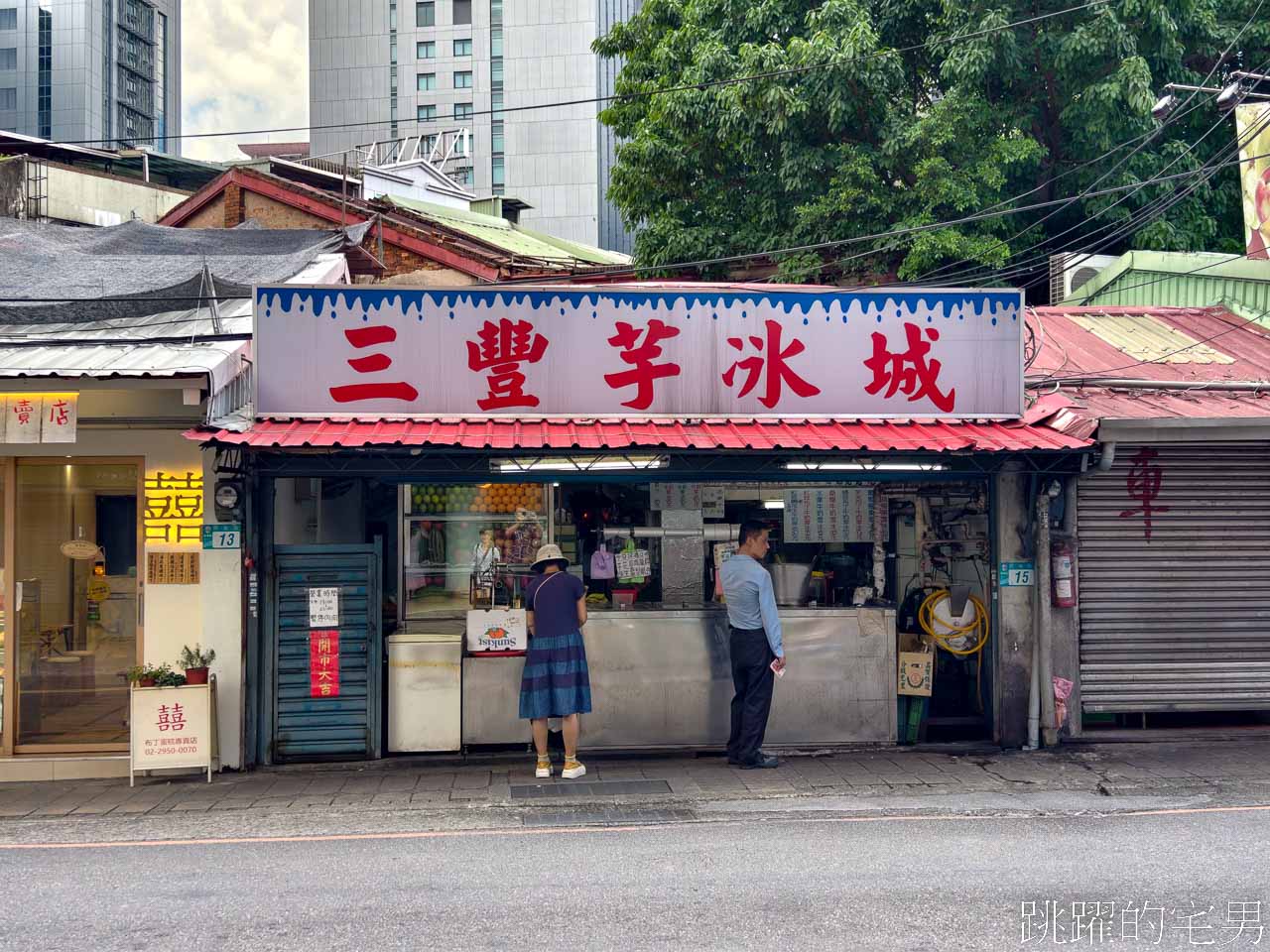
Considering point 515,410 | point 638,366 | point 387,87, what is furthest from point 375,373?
point 387,87

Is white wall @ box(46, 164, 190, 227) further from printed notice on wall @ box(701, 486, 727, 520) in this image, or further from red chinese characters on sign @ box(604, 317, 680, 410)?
red chinese characters on sign @ box(604, 317, 680, 410)

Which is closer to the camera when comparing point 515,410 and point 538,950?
point 538,950

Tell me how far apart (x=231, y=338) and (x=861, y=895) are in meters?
7.41

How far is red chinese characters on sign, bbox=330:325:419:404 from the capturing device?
389 inches

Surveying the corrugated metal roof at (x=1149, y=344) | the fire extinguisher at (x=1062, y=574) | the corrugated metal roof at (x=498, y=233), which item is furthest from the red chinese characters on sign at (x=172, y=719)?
the corrugated metal roof at (x=498, y=233)

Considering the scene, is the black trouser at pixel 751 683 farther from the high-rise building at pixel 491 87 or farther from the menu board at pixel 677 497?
the high-rise building at pixel 491 87

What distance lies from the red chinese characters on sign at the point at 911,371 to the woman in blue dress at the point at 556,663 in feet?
11.1

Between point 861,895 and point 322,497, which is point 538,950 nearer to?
point 861,895

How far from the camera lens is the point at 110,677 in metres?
10.3

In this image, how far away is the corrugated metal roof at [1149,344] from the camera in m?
11.4

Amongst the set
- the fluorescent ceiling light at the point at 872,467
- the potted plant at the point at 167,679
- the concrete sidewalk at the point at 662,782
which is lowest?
the concrete sidewalk at the point at 662,782

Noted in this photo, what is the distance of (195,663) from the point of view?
975 centimetres

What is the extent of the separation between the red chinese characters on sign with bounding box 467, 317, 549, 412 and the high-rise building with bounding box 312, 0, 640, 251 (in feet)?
179

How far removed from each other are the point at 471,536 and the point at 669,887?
553 centimetres
